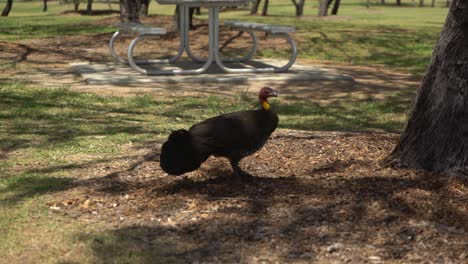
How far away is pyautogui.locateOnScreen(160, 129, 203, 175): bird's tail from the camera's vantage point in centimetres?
500

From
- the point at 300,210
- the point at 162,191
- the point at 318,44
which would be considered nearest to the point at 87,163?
the point at 162,191

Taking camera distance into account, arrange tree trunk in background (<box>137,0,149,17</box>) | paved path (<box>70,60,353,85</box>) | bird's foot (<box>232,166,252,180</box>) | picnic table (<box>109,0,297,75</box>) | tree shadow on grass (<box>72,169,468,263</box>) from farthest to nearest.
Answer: tree trunk in background (<box>137,0,149,17</box>) < picnic table (<box>109,0,297,75</box>) < paved path (<box>70,60,353,85</box>) < bird's foot (<box>232,166,252,180</box>) < tree shadow on grass (<box>72,169,468,263</box>)

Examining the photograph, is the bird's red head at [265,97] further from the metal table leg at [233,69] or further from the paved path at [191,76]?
the metal table leg at [233,69]

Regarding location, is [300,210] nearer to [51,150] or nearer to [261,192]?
[261,192]

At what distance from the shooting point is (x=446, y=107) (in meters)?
5.27

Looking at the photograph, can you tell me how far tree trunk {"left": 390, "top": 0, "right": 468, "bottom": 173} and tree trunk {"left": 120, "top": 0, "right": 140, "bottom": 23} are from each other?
50.3 feet

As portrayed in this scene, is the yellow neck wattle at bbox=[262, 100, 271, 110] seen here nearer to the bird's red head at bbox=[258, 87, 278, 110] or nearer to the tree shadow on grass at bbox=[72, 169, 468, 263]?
the bird's red head at bbox=[258, 87, 278, 110]

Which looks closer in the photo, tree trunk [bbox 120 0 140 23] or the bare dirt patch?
the bare dirt patch

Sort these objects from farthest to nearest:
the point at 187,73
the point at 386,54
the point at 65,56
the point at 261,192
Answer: the point at 386,54
the point at 65,56
the point at 187,73
the point at 261,192

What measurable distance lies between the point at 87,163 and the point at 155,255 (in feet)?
7.83

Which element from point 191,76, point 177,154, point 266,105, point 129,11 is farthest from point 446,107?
point 129,11

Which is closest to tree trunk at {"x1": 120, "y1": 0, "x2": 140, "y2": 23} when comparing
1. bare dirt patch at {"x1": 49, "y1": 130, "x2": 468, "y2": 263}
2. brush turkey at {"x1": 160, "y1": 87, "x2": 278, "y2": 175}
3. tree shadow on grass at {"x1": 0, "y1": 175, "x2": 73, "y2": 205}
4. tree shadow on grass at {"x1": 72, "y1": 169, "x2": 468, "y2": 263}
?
bare dirt patch at {"x1": 49, "y1": 130, "x2": 468, "y2": 263}

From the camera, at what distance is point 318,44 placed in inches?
691

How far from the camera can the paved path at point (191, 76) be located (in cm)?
1190
